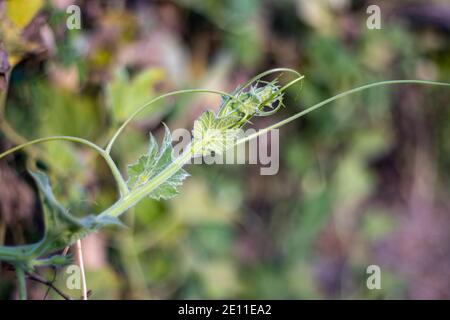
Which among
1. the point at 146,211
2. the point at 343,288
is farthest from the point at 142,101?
the point at 343,288

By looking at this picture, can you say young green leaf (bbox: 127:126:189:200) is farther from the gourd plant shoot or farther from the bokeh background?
the bokeh background

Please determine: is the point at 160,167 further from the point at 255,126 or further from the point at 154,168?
the point at 255,126

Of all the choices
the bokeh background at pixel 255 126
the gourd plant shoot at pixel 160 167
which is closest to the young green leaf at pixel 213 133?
the gourd plant shoot at pixel 160 167

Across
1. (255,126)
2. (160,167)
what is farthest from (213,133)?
(255,126)

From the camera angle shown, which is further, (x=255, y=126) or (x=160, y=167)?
(x=255, y=126)

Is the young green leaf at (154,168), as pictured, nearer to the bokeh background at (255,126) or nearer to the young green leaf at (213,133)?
the young green leaf at (213,133)

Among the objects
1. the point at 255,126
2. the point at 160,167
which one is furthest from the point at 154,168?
the point at 255,126
